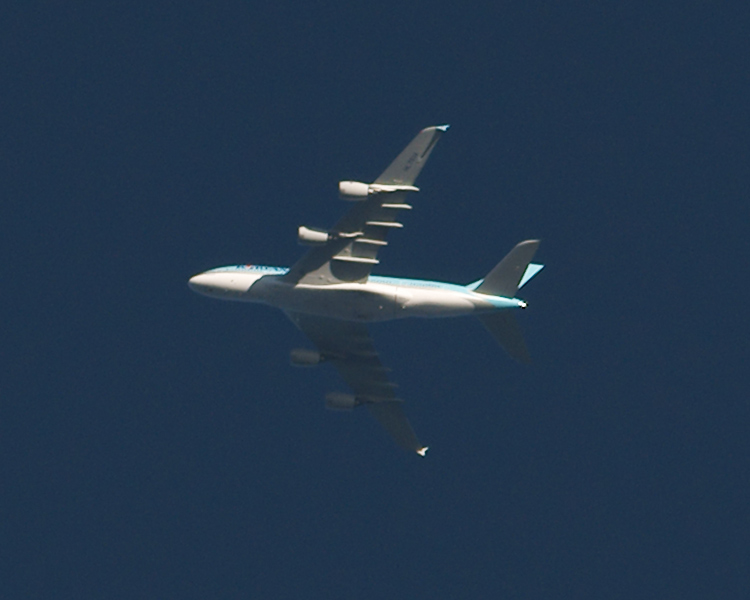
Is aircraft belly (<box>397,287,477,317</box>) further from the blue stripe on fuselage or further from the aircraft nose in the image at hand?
the aircraft nose

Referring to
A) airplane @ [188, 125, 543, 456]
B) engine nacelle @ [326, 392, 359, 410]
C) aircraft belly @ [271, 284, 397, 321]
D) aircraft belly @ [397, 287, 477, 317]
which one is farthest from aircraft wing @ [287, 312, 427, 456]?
aircraft belly @ [397, 287, 477, 317]

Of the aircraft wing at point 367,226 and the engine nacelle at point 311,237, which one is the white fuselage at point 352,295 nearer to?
the aircraft wing at point 367,226

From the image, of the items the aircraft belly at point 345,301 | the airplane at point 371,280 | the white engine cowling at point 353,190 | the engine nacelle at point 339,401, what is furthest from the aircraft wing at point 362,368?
the white engine cowling at point 353,190

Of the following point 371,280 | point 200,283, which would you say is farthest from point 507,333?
point 200,283

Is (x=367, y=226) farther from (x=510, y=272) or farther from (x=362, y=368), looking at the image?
(x=362, y=368)

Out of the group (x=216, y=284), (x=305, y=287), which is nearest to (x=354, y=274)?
(x=305, y=287)

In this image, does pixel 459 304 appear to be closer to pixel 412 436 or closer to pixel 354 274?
pixel 354 274
